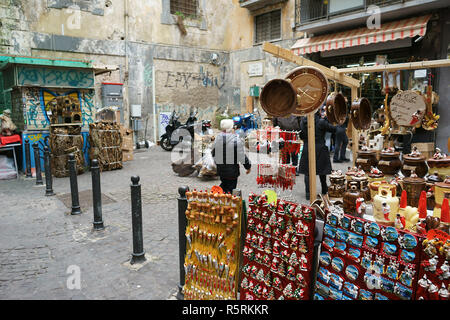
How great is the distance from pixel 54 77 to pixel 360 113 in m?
9.11

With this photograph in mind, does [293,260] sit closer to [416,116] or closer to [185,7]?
[416,116]

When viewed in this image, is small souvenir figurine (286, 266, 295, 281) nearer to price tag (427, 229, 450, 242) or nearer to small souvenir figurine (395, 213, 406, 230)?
small souvenir figurine (395, 213, 406, 230)

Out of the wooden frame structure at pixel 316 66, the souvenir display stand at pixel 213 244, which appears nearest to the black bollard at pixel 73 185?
the souvenir display stand at pixel 213 244

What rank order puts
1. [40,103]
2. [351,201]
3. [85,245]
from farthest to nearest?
1. [40,103]
2. [85,245]
3. [351,201]

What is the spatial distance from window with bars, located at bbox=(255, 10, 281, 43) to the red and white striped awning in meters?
2.47

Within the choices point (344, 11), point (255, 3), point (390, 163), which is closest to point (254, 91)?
point (255, 3)

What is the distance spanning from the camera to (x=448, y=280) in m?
1.89

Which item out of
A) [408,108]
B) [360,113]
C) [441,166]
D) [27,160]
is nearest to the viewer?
[441,166]

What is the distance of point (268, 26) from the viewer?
659 inches

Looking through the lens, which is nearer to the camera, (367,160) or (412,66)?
(412,66)

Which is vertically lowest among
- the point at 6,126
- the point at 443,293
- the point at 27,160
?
the point at 27,160

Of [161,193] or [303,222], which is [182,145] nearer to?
A: [161,193]

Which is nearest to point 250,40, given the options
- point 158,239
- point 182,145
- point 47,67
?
point 182,145

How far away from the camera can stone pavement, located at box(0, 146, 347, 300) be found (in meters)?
3.47
